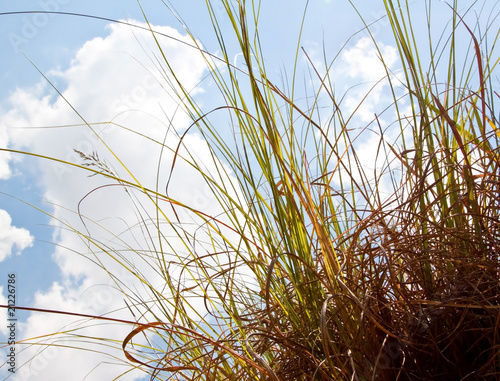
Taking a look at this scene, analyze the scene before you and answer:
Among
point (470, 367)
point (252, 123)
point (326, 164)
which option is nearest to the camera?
point (470, 367)

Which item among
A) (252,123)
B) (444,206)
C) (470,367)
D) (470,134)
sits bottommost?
(470,367)

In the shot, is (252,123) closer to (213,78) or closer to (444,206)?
(213,78)

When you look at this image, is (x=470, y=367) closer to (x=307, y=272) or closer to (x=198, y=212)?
(x=307, y=272)

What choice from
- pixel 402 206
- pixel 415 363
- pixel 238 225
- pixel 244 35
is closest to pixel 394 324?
pixel 415 363

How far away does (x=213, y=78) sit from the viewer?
815 mm

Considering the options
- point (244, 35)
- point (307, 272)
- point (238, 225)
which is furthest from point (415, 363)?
point (244, 35)

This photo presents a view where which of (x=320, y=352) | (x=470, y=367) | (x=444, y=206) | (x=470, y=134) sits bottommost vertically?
(x=470, y=367)

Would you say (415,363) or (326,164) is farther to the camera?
(326,164)

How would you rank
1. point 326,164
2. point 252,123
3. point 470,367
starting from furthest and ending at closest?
point 326,164, point 252,123, point 470,367

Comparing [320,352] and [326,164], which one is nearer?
[320,352]

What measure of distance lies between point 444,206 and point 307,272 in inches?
9.3

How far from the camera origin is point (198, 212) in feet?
2.66

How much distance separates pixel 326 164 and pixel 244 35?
0.97 ft

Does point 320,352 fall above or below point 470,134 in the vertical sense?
below
